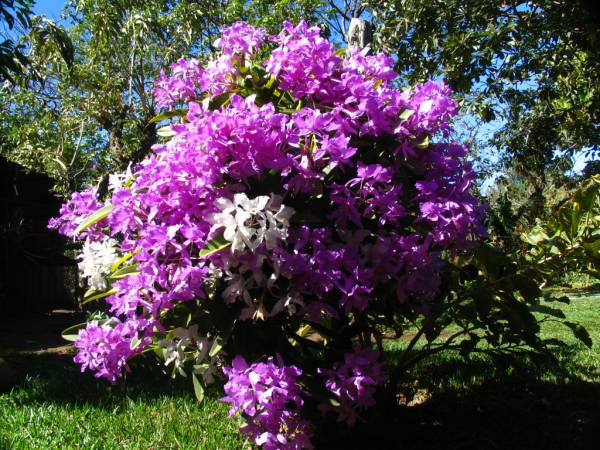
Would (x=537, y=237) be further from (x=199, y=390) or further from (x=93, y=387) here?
(x=93, y=387)

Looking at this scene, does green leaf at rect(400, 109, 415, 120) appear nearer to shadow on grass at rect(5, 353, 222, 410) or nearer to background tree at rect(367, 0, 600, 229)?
shadow on grass at rect(5, 353, 222, 410)

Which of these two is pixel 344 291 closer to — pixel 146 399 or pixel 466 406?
pixel 466 406

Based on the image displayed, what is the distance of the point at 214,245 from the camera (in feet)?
6.04

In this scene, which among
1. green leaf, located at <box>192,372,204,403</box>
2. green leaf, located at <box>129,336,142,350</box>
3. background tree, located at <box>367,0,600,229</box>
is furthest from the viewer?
background tree, located at <box>367,0,600,229</box>

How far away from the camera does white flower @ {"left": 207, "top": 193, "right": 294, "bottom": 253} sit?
5.77ft

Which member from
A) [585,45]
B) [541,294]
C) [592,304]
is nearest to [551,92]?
[585,45]

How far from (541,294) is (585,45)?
159 inches

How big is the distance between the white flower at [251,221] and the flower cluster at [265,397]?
0.40m

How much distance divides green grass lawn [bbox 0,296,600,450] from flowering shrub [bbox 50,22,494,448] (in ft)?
1.75

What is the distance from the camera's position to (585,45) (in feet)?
18.1

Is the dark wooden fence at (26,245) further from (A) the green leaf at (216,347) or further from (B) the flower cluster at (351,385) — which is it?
(B) the flower cluster at (351,385)

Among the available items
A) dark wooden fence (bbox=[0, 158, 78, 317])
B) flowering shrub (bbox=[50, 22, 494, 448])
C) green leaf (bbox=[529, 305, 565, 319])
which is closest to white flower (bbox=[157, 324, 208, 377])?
flowering shrub (bbox=[50, 22, 494, 448])

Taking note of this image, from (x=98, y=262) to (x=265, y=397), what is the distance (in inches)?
42.2

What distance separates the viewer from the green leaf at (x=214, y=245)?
71.2 inches
